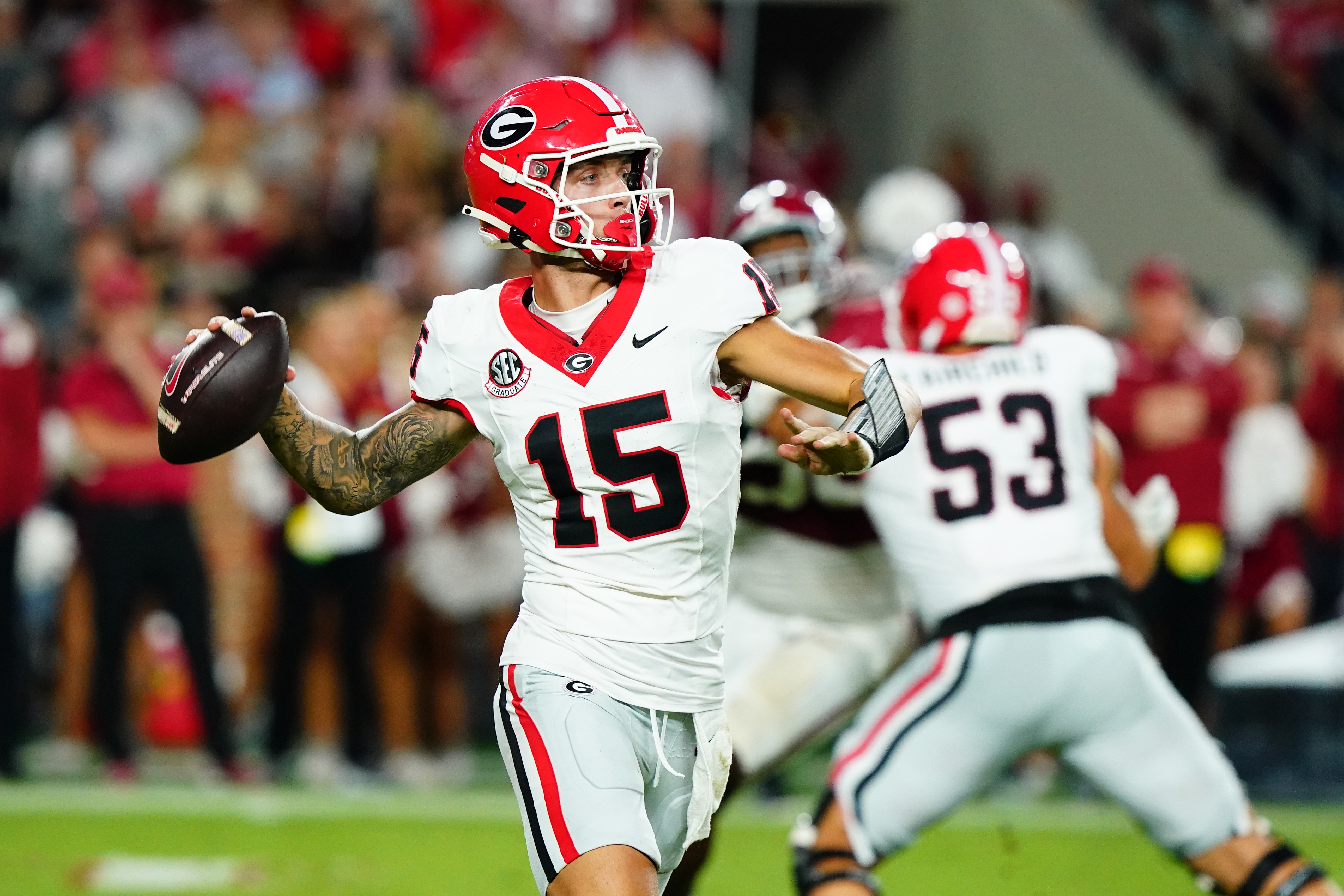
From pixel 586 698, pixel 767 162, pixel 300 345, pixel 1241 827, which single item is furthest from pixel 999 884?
pixel 767 162

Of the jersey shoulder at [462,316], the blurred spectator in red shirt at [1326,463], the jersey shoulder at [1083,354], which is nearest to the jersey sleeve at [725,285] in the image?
the jersey shoulder at [462,316]

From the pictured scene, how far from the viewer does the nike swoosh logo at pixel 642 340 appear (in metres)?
3.32

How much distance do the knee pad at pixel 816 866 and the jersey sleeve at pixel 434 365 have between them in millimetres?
1340

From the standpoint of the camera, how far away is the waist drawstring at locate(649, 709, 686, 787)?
10.9 ft

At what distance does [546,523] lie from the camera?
343cm

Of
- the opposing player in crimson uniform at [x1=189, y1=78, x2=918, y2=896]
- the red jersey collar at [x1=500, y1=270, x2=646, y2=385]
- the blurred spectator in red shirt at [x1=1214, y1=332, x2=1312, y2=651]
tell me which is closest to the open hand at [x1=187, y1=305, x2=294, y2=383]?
the opposing player in crimson uniform at [x1=189, y1=78, x2=918, y2=896]

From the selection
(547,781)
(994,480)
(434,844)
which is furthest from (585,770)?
(434,844)

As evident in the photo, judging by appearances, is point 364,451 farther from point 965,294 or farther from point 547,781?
point 965,294

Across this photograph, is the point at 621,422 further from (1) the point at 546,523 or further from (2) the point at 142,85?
(2) the point at 142,85

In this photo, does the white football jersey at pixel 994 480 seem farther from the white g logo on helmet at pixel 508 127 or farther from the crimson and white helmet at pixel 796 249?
the white g logo on helmet at pixel 508 127

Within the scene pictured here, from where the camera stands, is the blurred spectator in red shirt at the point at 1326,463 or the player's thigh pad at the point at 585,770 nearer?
the player's thigh pad at the point at 585,770

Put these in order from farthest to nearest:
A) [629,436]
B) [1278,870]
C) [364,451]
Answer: [1278,870], [364,451], [629,436]

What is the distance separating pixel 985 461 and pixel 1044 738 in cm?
67

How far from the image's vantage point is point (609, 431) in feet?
10.8
